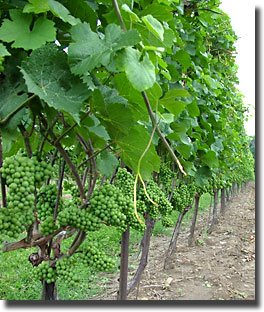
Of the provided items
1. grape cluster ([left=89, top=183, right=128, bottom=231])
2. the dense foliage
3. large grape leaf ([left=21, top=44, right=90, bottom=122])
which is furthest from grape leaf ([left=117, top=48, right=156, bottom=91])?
grape cluster ([left=89, top=183, right=128, bottom=231])

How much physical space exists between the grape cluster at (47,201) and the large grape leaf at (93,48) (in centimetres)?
65

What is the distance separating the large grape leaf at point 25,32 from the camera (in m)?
0.90

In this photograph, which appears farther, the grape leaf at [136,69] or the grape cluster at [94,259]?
the grape cluster at [94,259]

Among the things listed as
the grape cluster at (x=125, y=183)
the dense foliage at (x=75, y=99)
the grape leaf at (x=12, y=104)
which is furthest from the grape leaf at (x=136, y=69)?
the grape cluster at (x=125, y=183)

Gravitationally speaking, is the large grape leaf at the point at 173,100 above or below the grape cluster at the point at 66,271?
above

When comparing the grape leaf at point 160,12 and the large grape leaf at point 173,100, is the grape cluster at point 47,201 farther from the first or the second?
the grape leaf at point 160,12

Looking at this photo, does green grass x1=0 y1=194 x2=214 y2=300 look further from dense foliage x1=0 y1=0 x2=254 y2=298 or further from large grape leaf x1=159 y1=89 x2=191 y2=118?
large grape leaf x1=159 y1=89 x2=191 y2=118

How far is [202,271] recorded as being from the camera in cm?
567

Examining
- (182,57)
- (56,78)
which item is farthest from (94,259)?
(182,57)

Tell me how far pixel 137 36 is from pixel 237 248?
7.38m

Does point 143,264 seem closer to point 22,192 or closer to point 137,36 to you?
point 22,192

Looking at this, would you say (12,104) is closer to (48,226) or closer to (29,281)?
(48,226)

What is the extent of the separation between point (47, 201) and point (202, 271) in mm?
4901

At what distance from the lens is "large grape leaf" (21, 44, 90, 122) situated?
0.90 meters
